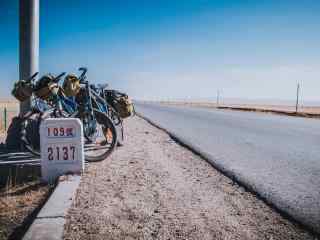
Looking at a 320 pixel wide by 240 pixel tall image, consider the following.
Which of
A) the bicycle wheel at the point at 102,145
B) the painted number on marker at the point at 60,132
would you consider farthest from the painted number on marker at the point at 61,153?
the bicycle wheel at the point at 102,145

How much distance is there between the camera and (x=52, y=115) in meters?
5.72

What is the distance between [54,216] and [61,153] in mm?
1695

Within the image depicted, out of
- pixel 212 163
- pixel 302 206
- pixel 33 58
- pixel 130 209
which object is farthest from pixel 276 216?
pixel 33 58

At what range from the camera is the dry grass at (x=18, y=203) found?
289 cm

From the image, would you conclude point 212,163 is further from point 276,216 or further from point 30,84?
point 30,84

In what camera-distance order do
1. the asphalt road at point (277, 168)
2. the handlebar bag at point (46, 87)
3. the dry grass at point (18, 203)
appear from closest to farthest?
the dry grass at point (18, 203)
the asphalt road at point (277, 168)
the handlebar bag at point (46, 87)

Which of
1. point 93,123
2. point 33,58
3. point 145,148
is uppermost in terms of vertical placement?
point 33,58

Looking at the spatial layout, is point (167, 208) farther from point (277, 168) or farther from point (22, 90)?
point (22, 90)

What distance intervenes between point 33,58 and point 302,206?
5.55 meters

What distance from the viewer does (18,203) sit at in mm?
3459

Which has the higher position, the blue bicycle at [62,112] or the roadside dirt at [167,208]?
the blue bicycle at [62,112]

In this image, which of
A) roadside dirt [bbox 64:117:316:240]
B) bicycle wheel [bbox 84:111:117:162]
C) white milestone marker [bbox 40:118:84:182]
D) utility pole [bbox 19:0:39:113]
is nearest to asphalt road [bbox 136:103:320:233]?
roadside dirt [bbox 64:117:316:240]

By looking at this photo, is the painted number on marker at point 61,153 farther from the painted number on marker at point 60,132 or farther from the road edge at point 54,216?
the road edge at point 54,216

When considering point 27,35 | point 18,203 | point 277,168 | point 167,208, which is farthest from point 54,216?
point 27,35
